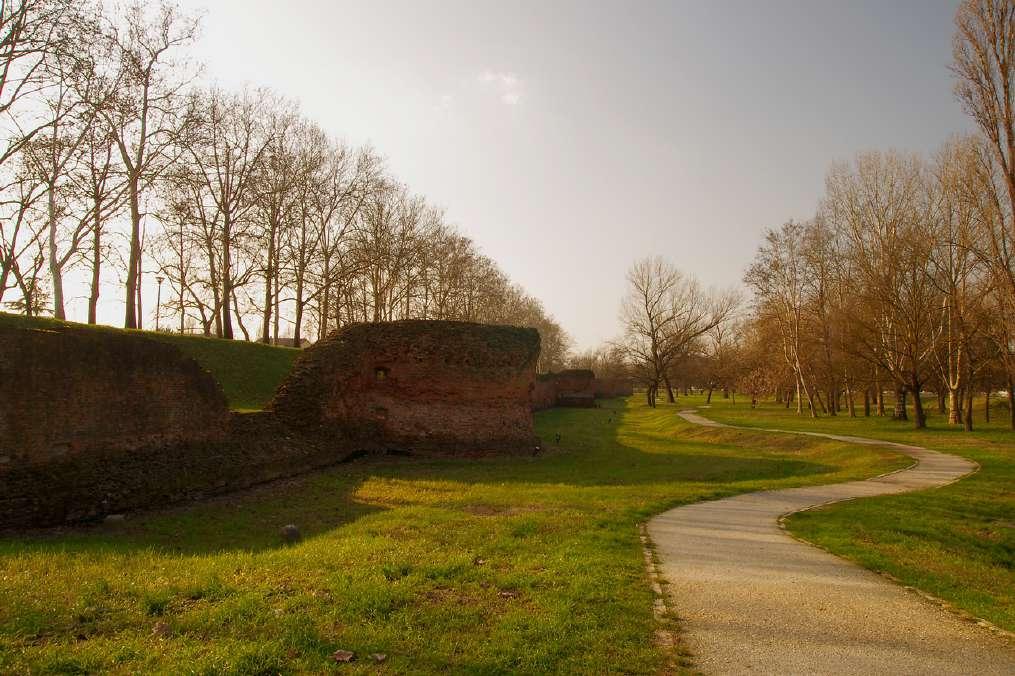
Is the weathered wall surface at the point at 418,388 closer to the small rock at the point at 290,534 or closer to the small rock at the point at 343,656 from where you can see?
the small rock at the point at 290,534

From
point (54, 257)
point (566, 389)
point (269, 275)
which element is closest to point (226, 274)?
point (269, 275)

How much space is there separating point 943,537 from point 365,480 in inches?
409

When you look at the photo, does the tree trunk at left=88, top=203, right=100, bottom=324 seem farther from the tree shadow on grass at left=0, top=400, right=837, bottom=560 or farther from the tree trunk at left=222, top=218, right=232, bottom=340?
the tree shadow on grass at left=0, top=400, right=837, bottom=560

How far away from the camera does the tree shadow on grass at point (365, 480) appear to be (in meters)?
7.66

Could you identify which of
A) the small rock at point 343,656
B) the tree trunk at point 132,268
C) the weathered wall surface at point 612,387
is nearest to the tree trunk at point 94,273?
the tree trunk at point 132,268

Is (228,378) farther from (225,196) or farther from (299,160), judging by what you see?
(299,160)

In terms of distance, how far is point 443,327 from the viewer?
17.8m

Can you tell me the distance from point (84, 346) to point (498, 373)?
1107 centimetres

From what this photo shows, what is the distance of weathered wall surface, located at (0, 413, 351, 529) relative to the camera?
318 inches

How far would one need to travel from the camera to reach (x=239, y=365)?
21547 mm

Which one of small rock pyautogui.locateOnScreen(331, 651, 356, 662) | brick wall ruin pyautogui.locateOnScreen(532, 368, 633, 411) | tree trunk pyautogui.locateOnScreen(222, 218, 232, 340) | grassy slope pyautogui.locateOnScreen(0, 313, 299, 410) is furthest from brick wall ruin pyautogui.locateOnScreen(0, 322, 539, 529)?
brick wall ruin pyautogui.locateOnScreen(532, 368, 633, 411)

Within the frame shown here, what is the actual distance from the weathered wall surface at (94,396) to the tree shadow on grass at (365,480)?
127 cm

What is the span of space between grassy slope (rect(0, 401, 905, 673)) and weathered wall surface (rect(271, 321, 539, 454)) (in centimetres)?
482

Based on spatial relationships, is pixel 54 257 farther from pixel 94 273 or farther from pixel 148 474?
pixel 148 474
